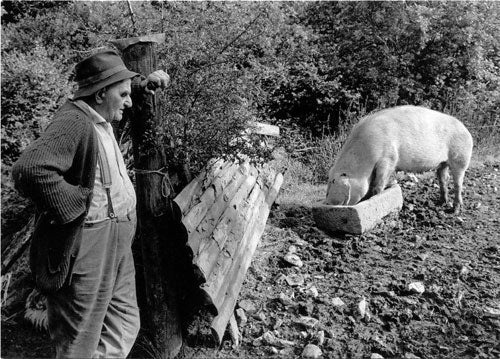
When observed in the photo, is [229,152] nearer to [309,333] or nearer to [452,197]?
[309,333]

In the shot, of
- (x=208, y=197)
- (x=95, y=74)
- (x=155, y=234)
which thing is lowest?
(x=208, y=197)

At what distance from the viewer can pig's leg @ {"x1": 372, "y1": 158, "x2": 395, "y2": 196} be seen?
669 cm

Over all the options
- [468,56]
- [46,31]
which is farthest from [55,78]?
[468,56]

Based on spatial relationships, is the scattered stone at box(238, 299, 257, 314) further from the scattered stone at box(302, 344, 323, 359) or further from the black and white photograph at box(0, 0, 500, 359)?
the scattered stone at box(302, 344, 323, 359)

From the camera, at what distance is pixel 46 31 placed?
8.73 meters

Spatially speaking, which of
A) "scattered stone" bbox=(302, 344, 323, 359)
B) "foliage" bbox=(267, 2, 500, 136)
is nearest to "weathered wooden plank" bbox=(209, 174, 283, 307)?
"scattered stone" bbox=(302, 344, 323, 359)

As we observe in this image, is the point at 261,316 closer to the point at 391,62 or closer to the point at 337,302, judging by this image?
the point at 337,302

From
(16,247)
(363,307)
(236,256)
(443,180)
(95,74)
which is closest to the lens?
(95,74)

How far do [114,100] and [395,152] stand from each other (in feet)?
15.3

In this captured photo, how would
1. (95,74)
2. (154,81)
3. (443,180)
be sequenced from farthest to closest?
(443,180) → (154,81) → (95,74)

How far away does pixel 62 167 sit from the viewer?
2.67 metres

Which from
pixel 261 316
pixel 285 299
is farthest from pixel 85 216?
pixel 285 299

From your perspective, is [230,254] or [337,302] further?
[337,302]

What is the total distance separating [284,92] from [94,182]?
7.60m
